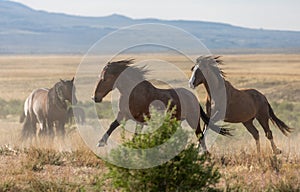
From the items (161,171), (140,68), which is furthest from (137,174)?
(140,68)

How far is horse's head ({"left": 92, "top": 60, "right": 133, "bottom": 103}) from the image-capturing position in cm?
1110

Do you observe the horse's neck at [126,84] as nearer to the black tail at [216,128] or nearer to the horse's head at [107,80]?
the horse's head at [107,80]

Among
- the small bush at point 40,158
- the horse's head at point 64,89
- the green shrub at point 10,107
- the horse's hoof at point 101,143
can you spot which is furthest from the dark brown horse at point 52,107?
the green shrub at point 10,107

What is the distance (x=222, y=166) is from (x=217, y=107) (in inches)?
64.5

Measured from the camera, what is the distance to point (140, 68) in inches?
446

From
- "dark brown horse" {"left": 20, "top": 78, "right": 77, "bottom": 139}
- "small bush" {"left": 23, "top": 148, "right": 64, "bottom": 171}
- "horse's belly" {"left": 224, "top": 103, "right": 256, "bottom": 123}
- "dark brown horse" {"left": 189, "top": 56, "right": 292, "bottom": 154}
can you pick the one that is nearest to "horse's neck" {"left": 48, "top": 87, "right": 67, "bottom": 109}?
"dark brown horse" {"left": 20, "top": 78, "right": 77, "bottom": 139}

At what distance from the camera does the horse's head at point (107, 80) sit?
1110 centimetres

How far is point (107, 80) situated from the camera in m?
11.1

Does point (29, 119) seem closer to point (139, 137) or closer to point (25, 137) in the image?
point (25, 137)

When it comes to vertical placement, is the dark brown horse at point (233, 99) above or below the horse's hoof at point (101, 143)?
above

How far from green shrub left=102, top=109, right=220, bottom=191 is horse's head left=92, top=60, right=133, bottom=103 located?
3954 mm

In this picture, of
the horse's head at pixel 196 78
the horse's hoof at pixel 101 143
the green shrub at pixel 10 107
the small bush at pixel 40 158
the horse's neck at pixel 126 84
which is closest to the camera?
the small bush at pixel 40 158

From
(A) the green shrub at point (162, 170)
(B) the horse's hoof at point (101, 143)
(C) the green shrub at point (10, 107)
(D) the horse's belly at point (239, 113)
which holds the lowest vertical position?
(C) the green shrub at point (10, 107)

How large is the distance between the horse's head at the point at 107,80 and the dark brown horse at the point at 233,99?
1437mm
